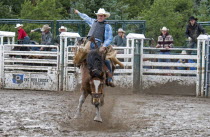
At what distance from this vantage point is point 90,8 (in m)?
27.5

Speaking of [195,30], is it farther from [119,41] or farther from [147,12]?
[147,12]

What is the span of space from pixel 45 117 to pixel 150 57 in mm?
5780

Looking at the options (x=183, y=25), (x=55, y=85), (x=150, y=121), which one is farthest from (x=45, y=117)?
(x=183, y=25)

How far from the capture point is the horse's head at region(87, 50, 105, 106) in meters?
9.77

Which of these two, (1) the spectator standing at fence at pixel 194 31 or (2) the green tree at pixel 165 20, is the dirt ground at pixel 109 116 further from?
(2) the green tree at pixel 165 20

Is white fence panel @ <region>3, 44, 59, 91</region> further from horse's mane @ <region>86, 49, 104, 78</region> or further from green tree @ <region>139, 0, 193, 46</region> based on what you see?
green tree @ <region>139, 0, 193, 46</region>

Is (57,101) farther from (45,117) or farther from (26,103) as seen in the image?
(45,117)

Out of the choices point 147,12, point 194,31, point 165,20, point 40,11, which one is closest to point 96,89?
point 194,31

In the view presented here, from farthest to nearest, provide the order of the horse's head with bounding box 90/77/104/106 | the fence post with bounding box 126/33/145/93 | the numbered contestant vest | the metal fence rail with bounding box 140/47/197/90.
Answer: the fence post with bounding box 126/33/145/93
the metal fence rail with bounding box 140/47/197/90
the numbered contestant vest
the horse's head with bounding box 90/77/104/106

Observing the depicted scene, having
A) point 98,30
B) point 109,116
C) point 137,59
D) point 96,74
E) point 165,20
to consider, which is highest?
point 165,20

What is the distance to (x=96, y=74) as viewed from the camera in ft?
32.1

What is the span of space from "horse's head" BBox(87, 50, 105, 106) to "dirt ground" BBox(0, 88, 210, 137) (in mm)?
540

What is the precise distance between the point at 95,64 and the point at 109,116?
1589 mm

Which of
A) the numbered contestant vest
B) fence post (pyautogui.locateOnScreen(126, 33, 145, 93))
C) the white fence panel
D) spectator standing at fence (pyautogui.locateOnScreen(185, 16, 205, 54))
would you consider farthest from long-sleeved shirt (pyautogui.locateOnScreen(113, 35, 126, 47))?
the numbered contestant vest
